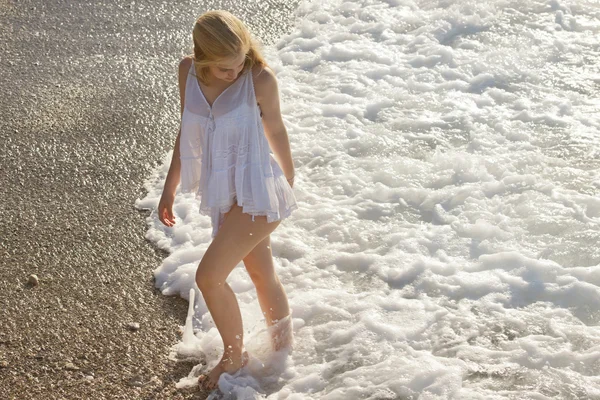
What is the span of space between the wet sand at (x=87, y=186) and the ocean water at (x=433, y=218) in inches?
8.1

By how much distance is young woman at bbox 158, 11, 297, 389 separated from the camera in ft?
12.5

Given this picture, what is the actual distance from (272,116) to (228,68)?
338mm

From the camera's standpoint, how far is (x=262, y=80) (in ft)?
12.5

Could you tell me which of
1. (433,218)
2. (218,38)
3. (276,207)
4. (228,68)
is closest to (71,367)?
(276,207)

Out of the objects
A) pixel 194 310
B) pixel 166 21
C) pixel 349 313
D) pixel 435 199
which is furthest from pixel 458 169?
pixel 166 21

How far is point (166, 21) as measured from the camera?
28.1ft

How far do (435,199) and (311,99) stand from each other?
1956 millimetres

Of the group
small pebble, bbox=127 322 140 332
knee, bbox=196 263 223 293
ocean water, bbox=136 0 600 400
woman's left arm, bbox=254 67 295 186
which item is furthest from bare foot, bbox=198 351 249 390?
woman's left arm, bbox=254 67 295 186

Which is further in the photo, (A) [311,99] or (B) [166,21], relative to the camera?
(B) [166,21]

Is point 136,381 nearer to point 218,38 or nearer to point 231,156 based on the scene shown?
point 231,156

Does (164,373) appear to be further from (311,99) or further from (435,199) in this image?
(311,99)

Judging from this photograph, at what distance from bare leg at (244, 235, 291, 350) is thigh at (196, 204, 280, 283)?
0.67 feet

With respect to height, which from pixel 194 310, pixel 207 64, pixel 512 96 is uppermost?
pixel 207 64

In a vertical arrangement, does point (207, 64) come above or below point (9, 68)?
above
